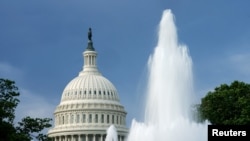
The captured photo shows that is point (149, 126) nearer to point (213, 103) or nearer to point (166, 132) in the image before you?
point (166, 132)

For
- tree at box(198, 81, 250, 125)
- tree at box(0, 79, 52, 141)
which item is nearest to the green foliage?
tree at box(0, 79, 52, 141)

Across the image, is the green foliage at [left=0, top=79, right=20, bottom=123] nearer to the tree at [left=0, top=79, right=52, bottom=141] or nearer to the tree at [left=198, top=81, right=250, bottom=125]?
the tree at [left=0, top=79, right=52, bottom=141]

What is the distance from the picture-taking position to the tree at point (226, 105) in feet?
245

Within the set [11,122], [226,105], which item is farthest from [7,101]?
[226,105]

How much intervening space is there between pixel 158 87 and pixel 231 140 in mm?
22748

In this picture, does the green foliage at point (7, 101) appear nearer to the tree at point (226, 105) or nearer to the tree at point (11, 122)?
the tree at point (11, 122)

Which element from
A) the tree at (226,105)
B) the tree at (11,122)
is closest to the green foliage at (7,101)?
the tree at (11,122)

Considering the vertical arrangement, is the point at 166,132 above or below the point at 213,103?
below

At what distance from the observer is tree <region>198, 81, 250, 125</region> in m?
74.6

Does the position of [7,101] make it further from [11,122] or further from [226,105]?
[226,105]

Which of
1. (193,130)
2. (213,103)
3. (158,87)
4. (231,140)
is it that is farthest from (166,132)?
(213,103)

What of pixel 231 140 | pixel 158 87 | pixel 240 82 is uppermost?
pixel 240 82

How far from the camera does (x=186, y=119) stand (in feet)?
147

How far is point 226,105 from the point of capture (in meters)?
76.4
